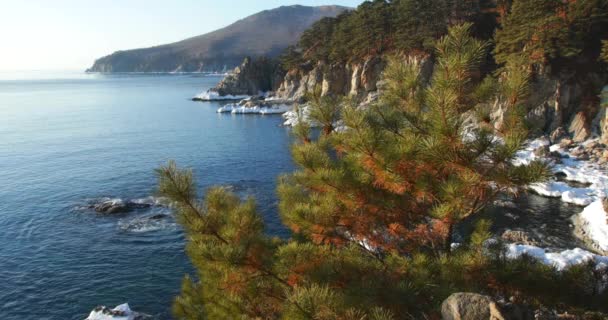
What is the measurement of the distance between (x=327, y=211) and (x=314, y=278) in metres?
1.32

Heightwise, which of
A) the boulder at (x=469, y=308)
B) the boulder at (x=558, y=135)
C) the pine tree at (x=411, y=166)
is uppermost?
the pine tree at (x=411, y=166)

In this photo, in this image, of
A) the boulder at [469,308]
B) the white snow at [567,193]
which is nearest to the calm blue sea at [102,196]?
the boulder at [469,308]

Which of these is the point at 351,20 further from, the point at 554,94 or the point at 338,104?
the point at 338,104

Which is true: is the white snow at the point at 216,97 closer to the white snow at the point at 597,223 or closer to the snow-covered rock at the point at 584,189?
the snow-covered rock at the point at 584,189

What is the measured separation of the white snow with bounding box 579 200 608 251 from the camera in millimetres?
23964

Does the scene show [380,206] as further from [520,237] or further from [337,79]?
[337,79]

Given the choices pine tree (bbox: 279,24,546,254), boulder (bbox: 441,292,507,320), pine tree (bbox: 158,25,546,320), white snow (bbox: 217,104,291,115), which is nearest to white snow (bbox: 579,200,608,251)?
pine tree (bbox: 158,25,546,320)

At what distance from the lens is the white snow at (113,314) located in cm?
1800

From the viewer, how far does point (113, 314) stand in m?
18.1

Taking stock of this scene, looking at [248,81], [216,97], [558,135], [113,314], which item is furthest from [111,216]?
[248,81]

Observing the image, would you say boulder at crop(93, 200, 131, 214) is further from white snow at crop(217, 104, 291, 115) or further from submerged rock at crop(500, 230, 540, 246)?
white snow at crop(217, 104, 291, 115)

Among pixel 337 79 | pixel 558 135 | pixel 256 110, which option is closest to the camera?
pixel 558 135

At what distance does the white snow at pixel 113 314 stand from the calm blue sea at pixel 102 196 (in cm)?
104

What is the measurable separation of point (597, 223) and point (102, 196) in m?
37.1
